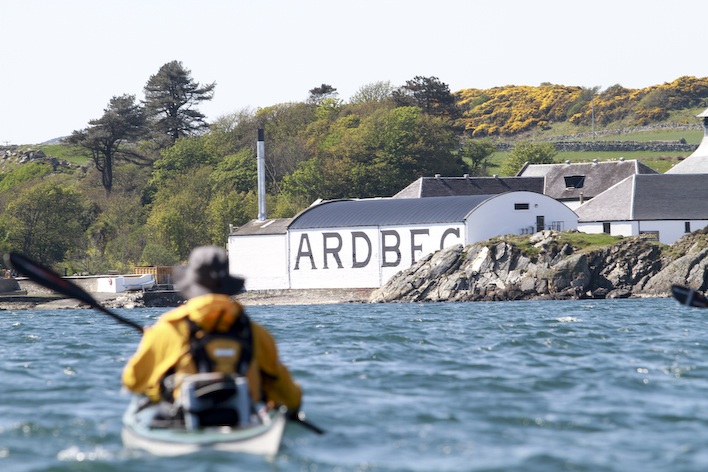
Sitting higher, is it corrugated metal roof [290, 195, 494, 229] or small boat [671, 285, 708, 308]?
corrugated metal roof [290, 195, 494, 229]

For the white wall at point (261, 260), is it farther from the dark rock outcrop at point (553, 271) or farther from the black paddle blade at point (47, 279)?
the black paddle blade at point (47, 279)

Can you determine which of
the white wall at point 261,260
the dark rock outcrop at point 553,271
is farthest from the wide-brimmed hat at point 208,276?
the white wall at point 261,260

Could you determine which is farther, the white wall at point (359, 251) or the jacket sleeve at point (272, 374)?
the white wall at point (359, 251)

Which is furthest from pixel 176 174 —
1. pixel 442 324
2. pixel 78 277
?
pixel 442 324

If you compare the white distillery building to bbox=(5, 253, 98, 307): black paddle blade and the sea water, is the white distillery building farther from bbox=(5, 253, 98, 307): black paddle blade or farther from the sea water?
bbox=(5, 253, 98, 307): black paddle blade

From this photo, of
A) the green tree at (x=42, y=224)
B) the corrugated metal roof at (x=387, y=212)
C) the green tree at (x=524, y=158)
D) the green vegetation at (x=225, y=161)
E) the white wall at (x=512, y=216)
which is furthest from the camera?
the green tree at (x=524, y=158)

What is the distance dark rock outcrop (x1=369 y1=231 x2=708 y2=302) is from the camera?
2628 inches

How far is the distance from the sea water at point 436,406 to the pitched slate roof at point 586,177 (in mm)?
61327

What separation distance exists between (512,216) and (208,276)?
212ft

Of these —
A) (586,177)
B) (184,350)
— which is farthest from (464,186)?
(184,350)

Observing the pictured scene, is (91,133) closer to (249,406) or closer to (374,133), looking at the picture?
(374,133)

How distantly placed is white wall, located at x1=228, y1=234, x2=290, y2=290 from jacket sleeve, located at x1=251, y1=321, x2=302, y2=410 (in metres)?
66.0

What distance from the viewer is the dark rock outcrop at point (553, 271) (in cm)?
6675

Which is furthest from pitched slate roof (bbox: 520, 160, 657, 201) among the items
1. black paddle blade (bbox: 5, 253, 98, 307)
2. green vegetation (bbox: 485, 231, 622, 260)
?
black paddle blade (bbox: 5, 253, 98, 307)
